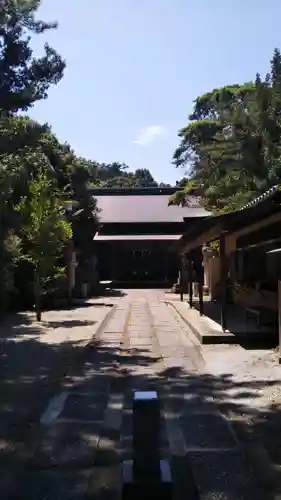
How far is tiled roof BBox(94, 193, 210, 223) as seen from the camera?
45.4 m

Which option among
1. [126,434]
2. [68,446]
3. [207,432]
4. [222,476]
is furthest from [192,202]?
[222,476]

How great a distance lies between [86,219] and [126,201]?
17.6 metres

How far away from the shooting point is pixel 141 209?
4866cm

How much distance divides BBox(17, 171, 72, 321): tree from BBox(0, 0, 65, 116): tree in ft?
9.93

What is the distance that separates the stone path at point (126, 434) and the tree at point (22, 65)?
7.76 m

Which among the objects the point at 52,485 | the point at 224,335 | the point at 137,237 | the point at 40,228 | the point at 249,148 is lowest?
the point at 52,485

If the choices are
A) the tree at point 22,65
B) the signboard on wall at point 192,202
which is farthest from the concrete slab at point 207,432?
the signboard on wall at point 192,202

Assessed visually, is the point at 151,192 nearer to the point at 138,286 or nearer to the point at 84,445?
the point at 138,286

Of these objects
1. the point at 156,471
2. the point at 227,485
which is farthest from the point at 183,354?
the point at 156,471

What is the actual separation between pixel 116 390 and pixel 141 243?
115 feet

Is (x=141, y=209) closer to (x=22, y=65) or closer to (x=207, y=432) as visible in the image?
(x=22, y=65)

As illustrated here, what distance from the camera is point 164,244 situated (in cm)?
4322

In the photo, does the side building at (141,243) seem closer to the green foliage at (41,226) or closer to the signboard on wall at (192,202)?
the signboard on wall at (192,202)

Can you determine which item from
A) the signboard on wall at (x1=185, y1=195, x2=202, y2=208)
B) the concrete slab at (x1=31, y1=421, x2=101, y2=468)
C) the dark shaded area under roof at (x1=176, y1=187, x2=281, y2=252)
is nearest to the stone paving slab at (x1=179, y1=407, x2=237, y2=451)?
the concrete slab at (x1=31, y1=421, x2=101, y2=468)
